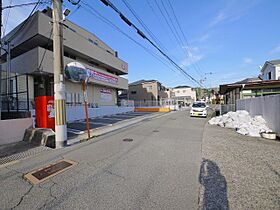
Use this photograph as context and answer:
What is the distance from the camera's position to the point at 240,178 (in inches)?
122

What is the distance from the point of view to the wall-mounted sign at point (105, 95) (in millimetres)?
19586

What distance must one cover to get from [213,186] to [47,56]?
42.5ft

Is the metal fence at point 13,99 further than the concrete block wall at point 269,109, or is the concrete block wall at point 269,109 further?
the metal fence at point 13,99

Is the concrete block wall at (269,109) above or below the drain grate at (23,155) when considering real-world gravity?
above

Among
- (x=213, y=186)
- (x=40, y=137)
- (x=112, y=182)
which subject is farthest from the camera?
(x=40, y=137)

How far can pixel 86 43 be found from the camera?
618 inches

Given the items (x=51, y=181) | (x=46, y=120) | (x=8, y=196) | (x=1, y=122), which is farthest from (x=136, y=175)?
(x=1, y=122)

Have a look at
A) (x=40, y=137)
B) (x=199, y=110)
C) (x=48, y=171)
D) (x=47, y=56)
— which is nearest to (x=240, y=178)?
(x=48, y=171)

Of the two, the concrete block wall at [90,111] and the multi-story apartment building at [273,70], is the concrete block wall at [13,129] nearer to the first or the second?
the concrete block wall at [90,111]

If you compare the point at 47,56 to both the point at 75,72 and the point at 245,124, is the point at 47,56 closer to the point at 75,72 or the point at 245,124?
the point at 75,72

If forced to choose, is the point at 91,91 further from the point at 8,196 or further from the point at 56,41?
the point at 8,196

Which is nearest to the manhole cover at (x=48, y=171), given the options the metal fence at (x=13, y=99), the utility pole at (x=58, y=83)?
the utility pole at (x=58, y=83)

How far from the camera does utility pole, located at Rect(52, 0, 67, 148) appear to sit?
17.9 feet

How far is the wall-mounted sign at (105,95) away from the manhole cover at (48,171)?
15818 mm
